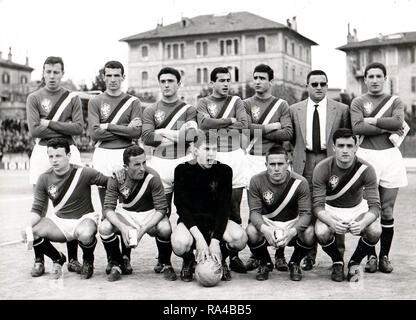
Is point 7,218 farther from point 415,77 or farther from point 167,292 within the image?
point 415,77

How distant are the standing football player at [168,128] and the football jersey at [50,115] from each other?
0.83 meters

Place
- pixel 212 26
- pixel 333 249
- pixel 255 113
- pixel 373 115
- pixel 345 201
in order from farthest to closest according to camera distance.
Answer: pixel 212 26, pixel 255 113, pixel 373 115, pixel 345 201, pixel 333 249

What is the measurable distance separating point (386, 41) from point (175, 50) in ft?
79.8

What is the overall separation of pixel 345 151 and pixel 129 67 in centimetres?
6869

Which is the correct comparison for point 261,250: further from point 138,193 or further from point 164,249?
point 138,193

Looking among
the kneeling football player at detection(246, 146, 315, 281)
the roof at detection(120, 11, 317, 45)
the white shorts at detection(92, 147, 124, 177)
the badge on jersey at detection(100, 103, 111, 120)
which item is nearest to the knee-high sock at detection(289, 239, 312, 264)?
the kneeling football player at detection(246, 146, 315, 281)

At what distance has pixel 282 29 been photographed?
66875mm

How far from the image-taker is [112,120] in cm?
696

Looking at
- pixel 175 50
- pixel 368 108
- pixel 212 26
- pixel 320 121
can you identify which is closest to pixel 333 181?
pixel 320 121

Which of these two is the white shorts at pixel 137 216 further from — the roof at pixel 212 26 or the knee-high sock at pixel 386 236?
the roof at pixel 212 26

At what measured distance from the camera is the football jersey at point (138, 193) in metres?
6.45

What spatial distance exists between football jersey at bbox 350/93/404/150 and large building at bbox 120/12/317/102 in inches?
2319

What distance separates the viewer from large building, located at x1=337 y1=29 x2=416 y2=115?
5875 cm

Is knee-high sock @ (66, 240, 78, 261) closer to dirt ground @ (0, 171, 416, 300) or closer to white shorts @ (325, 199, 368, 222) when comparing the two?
dirt ground @ (0, 171, 416, 300)
